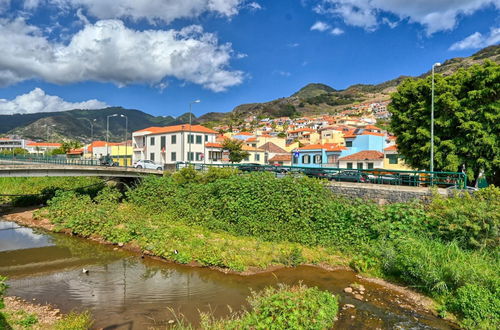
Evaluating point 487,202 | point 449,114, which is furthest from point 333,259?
point 449,114

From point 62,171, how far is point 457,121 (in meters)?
35.2

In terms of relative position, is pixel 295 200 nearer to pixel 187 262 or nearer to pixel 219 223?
pixel 219 223

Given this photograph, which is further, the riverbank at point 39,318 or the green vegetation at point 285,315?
the riverbank at point 39,318

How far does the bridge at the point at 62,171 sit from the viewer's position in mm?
25609

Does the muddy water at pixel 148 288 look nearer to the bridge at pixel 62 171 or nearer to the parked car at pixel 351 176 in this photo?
the parked car at pixel 351 176

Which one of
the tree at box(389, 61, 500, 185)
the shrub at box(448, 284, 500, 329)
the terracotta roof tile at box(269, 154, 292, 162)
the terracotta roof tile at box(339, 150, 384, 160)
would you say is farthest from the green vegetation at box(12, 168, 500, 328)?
the terracotta roof tile at box(269, 154, 292, 162)

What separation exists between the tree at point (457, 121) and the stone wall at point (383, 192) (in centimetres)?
680

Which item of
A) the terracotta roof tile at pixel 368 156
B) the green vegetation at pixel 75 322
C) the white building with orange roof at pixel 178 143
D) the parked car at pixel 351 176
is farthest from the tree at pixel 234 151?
the green vegetation at pixel 75 322

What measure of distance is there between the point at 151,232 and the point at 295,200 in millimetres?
10013

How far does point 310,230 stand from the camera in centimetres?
1877

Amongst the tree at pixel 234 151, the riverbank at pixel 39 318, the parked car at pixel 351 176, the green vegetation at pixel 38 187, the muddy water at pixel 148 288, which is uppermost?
the tree at pixel 234 151

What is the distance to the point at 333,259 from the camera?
16797 mm

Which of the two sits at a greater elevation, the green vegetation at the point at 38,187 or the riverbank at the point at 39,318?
the green vegetation at the point at 38,187

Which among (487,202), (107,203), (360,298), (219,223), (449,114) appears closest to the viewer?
(360,298)
